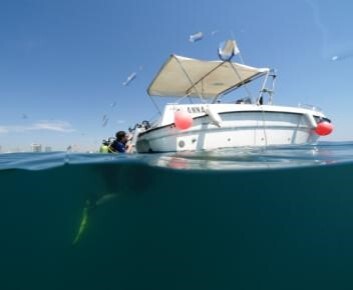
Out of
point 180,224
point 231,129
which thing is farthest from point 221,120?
point 180,224

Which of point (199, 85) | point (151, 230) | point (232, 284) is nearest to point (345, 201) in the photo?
point (232, 284)

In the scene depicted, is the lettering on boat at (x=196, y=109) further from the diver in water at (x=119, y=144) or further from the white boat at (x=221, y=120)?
the diver in water at (x=119, y=144)

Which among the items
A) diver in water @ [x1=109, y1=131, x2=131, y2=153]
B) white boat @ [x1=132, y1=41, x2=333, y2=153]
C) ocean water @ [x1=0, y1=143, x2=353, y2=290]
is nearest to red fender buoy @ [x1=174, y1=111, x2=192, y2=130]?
white boat @ [x1=132, y1=41, x2=333, y2=153]

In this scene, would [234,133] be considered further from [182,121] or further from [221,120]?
[182,121]

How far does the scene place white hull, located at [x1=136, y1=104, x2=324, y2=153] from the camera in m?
8.61

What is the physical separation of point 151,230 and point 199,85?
27.7ft

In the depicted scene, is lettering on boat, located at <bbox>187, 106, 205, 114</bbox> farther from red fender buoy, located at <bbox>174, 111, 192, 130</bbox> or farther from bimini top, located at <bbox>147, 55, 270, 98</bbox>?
bimini top, located at <bbox>147, 55, 270, 98</bbox>

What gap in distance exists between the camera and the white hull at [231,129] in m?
8.61

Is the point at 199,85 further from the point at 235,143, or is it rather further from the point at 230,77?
the point at 235,143

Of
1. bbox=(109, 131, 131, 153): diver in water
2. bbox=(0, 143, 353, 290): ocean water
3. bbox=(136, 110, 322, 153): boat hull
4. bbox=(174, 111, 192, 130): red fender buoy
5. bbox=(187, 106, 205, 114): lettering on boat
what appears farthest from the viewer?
bbox=(109, 131, 131, 153): diver in water

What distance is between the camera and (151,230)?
4.39 m

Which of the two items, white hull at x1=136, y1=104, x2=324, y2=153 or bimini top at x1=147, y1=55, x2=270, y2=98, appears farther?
bimini top at x1=147, y1=55, x2=270, y2=98

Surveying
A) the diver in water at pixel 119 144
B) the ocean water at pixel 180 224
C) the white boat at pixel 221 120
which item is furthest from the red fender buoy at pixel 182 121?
the ocean water at pixel 180 224

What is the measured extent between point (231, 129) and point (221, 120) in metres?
0.52
